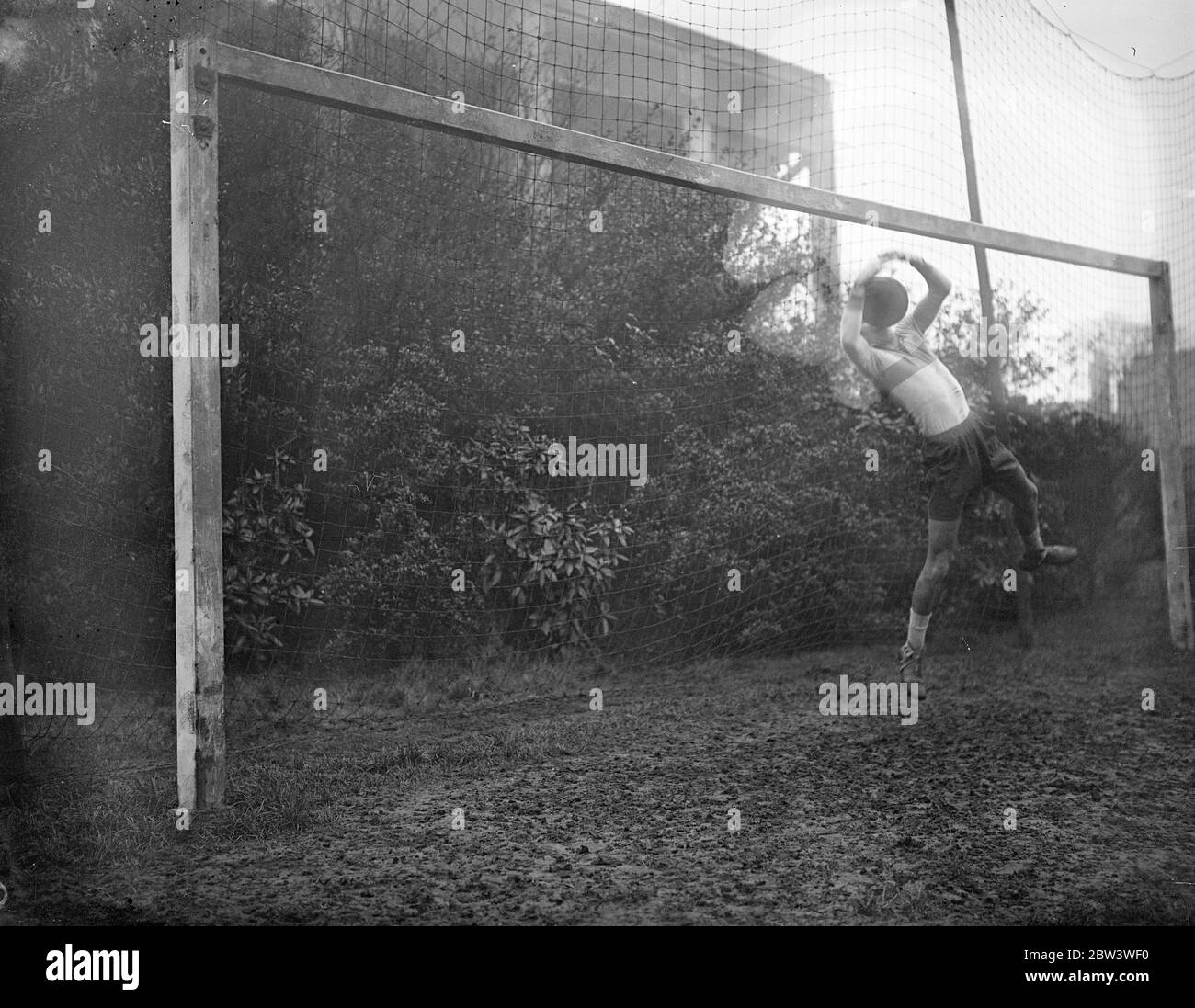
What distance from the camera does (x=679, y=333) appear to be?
18.4 feet

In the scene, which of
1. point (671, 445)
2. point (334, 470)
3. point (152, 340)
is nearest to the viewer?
point (152, 340)

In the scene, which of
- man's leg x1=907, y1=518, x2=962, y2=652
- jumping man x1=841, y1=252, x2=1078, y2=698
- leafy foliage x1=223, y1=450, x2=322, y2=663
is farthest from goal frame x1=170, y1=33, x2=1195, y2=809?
man's leg x1=907, y1=518, x2=962, y2=652

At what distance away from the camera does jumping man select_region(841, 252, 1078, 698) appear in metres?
3.65

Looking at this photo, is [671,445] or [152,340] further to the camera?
[671,445]

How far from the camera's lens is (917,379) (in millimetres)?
3684

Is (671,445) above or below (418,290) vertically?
below

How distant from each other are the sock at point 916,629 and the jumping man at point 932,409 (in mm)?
12

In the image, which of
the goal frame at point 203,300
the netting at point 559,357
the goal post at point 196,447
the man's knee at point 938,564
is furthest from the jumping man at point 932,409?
the goal post at point 196,447

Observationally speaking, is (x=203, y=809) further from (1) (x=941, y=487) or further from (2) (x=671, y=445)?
(2) (x=671, y=445)

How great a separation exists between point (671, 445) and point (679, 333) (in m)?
0.70

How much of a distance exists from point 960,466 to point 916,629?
2.36 feet

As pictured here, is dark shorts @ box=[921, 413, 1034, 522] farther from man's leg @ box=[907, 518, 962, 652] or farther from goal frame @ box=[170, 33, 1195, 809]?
goal frame @ box=[170, 33, 1195, 809]
